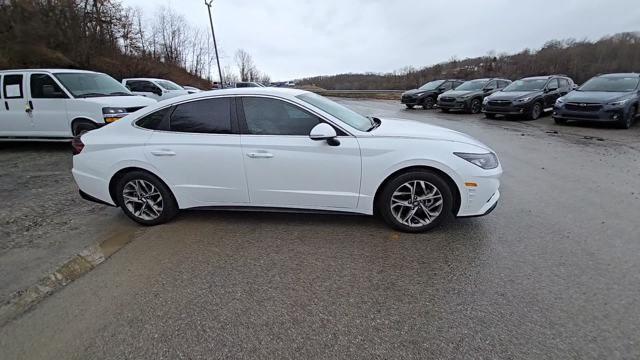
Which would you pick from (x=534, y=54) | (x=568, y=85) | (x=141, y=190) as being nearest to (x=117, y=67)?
(x=141, y=190)

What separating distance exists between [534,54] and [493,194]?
5160cm

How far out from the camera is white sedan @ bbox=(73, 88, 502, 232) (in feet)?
11.0

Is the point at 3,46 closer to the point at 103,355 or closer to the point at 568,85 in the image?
the point at 103,355

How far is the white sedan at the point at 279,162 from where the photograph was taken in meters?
3.35

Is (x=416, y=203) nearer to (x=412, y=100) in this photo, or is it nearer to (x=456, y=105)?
(x=456, y=105)

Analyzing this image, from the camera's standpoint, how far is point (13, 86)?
→ 7.45 m

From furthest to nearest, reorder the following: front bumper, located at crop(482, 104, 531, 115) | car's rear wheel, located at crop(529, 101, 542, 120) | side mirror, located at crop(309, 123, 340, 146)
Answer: car's rear wheel, located at crop(529, 101, 542, 120)
front bumper, located at crop(482, 104, 531, 115)
side mirror, located at crop(309, 123, 340, 146)

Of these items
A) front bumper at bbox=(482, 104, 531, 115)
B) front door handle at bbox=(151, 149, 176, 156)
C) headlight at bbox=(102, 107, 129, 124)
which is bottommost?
front door handle at bbox=(151, 149, 176, 156)

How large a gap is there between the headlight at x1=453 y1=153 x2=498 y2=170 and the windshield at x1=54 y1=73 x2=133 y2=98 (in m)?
8.09

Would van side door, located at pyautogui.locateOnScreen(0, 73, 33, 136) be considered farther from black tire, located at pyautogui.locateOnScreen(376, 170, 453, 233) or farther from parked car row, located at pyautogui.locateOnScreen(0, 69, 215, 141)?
black tire, located at pyautogui.locateOnScreen(376, 170, 453, 233)

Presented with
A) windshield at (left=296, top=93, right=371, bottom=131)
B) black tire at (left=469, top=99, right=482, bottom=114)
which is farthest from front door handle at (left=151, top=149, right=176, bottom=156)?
black tire at (left=469, top=99, right=482, bottom=114)

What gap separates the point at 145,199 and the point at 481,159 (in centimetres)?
376

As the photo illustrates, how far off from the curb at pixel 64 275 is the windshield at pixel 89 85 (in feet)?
18.1

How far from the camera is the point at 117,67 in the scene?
25.3m
